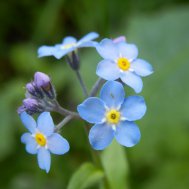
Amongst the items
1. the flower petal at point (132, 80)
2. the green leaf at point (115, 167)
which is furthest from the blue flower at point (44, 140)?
the green leaf at point (115, 167)

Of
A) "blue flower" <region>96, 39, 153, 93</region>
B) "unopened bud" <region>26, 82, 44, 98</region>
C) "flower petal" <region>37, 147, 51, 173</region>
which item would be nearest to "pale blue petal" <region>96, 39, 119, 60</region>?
"blue flower" <region>96, 39, 153, 93</region>

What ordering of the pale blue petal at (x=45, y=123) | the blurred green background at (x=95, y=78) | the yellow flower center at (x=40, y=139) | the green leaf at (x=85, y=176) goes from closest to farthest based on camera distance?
→ the pale blue petal at (x=45, y=123) < the yellow flower center at (x=40, y=139) < the green leaf at (x=85, y=176) < the blurred green background at (x=95, y=78)

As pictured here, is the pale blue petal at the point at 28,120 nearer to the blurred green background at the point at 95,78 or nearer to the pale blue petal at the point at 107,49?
the pale blue petal at the point at 107,49

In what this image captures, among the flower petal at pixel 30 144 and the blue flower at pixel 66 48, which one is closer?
the flower petal at pixel 30 144

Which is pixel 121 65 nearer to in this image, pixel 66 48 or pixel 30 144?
pixel 66 48

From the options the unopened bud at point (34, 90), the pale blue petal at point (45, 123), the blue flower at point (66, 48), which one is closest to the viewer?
the pale blue petal at point (45, 123)

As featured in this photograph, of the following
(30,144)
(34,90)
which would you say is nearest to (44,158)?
(30,144)
